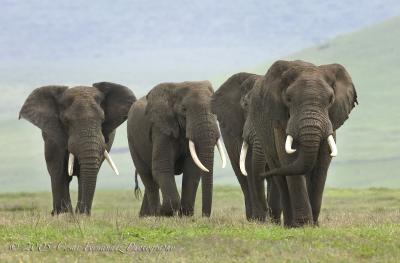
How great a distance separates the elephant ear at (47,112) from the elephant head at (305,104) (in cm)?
740

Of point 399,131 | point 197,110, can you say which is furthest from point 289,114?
point 399,131

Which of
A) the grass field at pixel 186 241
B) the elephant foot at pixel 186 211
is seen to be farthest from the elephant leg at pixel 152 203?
the grass field at pixel 186 241

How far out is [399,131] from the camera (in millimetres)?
151750

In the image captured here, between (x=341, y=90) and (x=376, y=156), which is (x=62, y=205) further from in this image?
(x=376, y=156)

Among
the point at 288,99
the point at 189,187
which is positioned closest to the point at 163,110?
the point at 189,187

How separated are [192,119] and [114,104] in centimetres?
347

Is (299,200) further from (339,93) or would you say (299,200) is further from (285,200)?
(339,93)

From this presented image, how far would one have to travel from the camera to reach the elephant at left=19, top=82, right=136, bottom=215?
Answer: 23.2 m

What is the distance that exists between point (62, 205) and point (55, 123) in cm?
162

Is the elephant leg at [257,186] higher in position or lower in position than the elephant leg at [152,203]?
higher

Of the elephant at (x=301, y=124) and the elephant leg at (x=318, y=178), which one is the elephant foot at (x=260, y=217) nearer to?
the elephant at (x=301, y=124)

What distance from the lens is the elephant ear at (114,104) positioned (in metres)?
25.0

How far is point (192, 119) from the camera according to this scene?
22.2m

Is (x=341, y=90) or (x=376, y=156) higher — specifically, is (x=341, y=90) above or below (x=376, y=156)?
above
